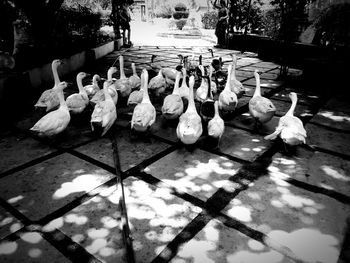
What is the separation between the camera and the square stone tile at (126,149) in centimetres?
399

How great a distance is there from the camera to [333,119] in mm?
5465

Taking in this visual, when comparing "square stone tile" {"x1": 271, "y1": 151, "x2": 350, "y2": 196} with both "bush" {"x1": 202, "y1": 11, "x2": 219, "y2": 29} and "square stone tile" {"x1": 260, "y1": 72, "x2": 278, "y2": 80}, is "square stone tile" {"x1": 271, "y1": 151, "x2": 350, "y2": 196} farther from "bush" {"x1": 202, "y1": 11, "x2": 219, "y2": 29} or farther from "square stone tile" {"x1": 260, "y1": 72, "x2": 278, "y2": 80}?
"bush" {"x1": 202, "y1": 11, "x2": 219, "y2": 29}

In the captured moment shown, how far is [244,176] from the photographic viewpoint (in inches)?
142

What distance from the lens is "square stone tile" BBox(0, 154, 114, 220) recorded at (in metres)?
3.05

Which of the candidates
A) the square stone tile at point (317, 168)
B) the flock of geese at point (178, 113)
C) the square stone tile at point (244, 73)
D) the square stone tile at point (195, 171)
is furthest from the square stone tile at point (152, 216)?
the square stone tile at point (244, 73)

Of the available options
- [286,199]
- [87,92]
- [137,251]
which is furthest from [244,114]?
[137,251]

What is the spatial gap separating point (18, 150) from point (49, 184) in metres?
1.29

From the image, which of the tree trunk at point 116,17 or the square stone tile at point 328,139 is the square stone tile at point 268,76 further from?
the tree trunk at point 116,17

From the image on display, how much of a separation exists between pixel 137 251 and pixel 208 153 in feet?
6.82

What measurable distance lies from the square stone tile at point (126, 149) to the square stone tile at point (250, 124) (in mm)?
1665

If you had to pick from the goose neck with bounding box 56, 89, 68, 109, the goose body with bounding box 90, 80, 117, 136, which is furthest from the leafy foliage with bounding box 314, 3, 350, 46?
the goose neck with bounding box 56, 89, 68, 109

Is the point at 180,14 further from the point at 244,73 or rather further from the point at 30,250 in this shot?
the point at 30,250

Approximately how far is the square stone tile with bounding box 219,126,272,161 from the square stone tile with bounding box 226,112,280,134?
231mm

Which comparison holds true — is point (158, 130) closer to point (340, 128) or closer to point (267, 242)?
point (267, 242)
